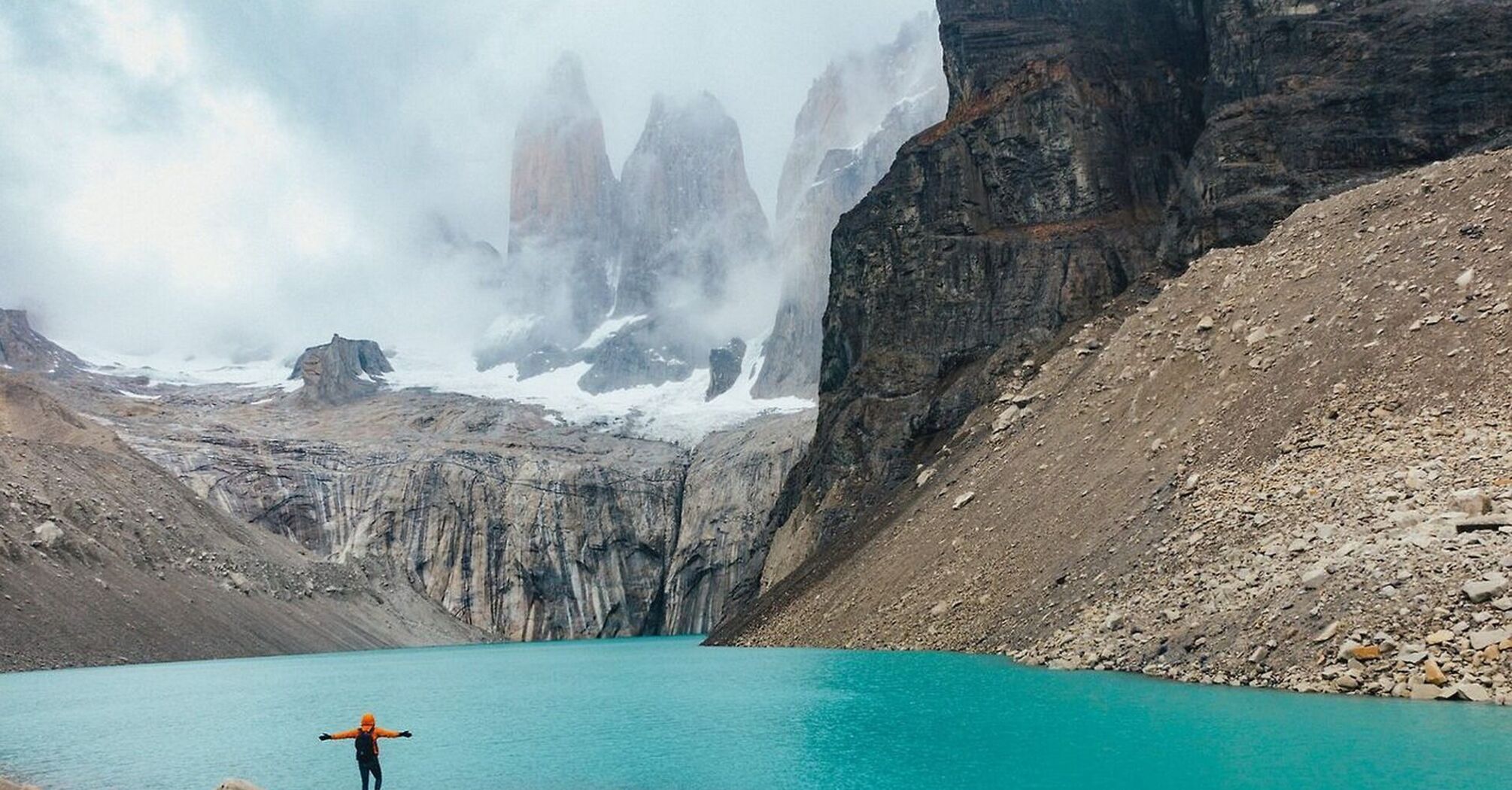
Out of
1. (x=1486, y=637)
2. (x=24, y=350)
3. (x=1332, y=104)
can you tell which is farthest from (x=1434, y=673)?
(x=24, y=350)

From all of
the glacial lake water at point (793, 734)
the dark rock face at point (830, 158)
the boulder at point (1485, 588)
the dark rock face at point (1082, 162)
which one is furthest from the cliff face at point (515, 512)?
the boulder at point (1485, 588)

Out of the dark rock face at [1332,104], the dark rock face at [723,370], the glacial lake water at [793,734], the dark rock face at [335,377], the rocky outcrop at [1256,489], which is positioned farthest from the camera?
the dark rock face at [723,370]

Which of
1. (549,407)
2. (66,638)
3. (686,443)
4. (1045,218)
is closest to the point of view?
(66,638)

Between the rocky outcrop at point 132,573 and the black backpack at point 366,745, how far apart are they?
42.5 m

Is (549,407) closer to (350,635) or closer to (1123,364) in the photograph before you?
(350,635)

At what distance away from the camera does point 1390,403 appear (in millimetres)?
29672

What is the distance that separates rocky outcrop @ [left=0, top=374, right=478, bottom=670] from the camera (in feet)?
174

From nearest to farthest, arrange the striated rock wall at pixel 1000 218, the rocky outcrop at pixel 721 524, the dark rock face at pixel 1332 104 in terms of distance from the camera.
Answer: the dark rock face at pixel 1332 104 → the striated rock wall at pixel 1000 218 → the rocky outcrop at pixel 721 524

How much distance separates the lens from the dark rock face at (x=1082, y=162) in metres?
47.9

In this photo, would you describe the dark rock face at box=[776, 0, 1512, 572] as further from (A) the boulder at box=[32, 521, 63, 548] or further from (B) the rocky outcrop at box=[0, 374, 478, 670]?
(A) the boulder at box=[32, 521, 63, 548]

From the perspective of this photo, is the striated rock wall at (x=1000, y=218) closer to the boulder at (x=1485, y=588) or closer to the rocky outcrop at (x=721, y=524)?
the boulder at (x=1485, y=588)

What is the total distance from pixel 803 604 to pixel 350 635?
38483 millimetres

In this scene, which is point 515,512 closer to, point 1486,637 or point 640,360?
point 640,360

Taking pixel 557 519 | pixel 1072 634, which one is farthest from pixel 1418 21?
pixel 557 519
